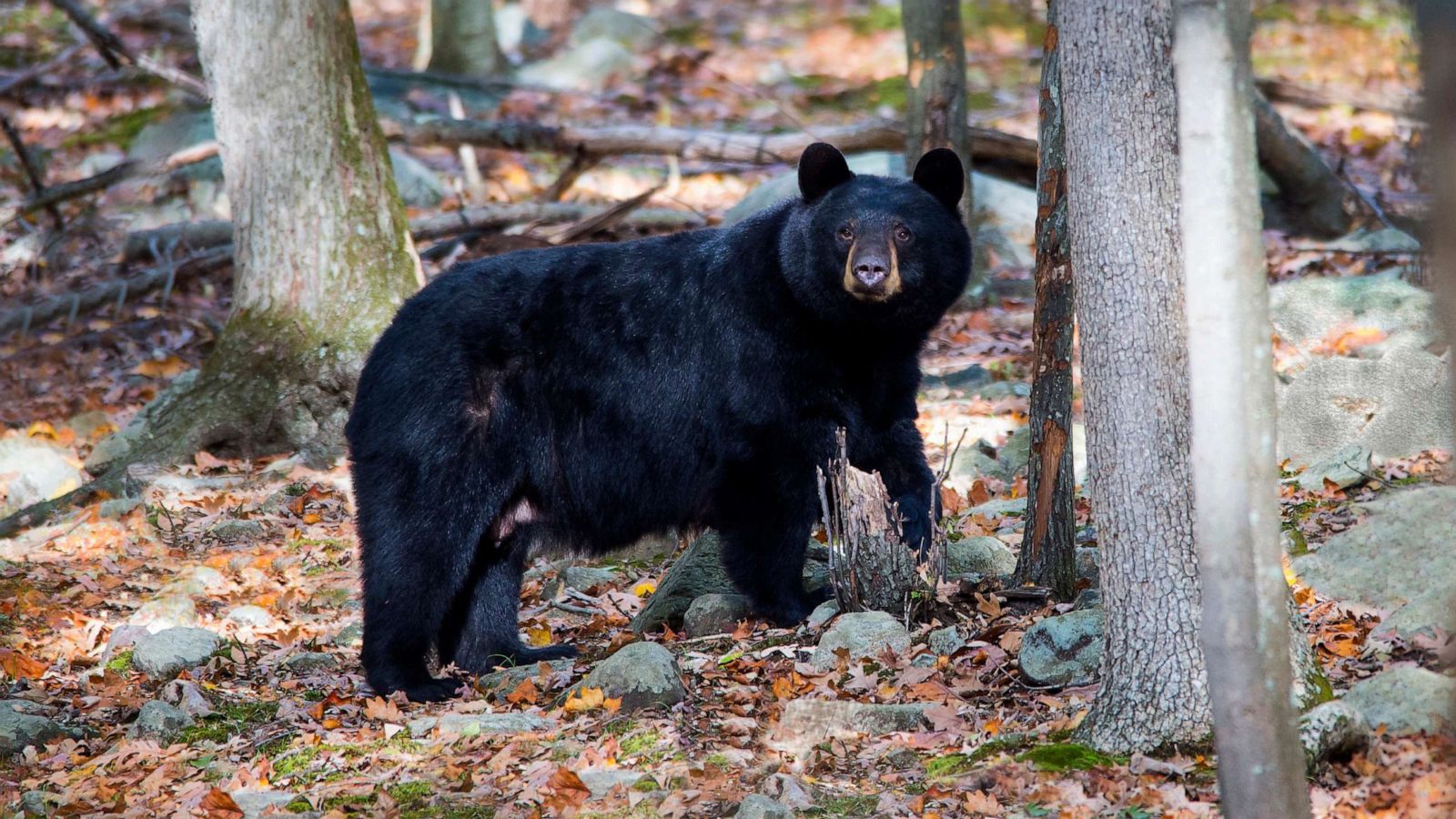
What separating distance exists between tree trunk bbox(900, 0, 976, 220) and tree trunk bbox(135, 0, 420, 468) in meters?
3.99

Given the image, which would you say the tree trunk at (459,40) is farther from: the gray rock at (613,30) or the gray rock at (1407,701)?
the gray rock at (1407,701)

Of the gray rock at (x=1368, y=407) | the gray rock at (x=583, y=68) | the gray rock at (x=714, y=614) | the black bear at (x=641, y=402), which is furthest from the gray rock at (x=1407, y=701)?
the gray rock at (x=583, y=68)

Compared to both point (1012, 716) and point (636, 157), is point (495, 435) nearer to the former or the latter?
point (1012, 716)

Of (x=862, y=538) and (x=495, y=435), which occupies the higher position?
(x=495, y=435)

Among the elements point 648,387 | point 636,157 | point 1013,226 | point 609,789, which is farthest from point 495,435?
point 636,157

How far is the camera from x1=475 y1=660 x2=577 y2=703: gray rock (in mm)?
5562

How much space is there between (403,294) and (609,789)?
5206mm

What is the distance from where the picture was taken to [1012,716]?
447 cm

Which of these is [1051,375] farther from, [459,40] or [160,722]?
[459,40]

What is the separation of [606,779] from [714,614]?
5.58 ft

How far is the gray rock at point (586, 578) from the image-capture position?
7.09 metres

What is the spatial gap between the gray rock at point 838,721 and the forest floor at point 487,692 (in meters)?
0.02

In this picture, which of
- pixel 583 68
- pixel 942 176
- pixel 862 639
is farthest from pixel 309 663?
pixel 583 68

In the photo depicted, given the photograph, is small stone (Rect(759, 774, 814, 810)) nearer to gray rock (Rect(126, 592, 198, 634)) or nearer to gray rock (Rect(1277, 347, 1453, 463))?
gray rock (Rect(126, 592, 198, 634))
